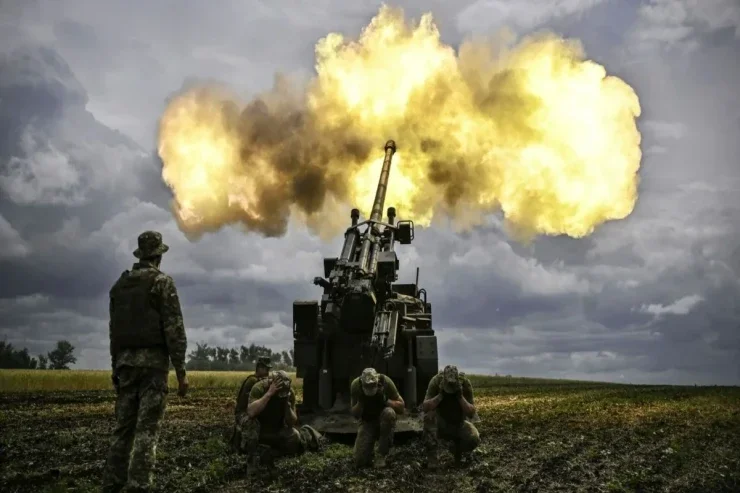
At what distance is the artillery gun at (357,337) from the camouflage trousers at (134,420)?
6950 mm

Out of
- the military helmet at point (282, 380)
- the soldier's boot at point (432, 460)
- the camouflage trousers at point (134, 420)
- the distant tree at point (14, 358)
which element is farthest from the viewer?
the distant tree at point (14, 358)

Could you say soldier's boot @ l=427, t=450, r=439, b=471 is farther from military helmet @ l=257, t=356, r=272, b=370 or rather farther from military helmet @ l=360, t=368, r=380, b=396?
military helmet @ l=257, t=356, r=272, b=370

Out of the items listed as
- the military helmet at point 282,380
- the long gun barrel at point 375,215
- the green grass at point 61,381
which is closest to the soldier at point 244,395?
the military helmet at point 282,380

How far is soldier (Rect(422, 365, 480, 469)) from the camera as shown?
10.7 m

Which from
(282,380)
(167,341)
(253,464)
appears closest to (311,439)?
(253,464)

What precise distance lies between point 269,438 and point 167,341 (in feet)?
11.8

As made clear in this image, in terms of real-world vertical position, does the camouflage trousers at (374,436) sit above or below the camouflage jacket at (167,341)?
below

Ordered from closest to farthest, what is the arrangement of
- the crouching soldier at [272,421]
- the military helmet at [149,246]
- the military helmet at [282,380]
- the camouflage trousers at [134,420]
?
the camouflage trousers at [134,420] → the military helmet at [149,246] → the crouching soldier at [272,421] → the military helmet at [282,380]

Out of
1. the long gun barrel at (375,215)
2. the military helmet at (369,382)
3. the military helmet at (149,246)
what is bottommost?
the military helmet at (369,382)

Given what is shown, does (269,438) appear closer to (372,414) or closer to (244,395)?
(244,395)

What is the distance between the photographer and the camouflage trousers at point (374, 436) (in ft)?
35.1

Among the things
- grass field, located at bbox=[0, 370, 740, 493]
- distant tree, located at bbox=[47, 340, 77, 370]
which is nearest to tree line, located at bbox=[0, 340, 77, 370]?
distant tree, located at bbox=[47, 340, 77, 370]

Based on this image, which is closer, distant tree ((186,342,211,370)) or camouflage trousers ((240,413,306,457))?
camouflage trousers ((240,413,306,457))

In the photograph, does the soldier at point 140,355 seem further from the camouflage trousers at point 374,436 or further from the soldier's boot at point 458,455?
the soldier's boot at point 458,455
